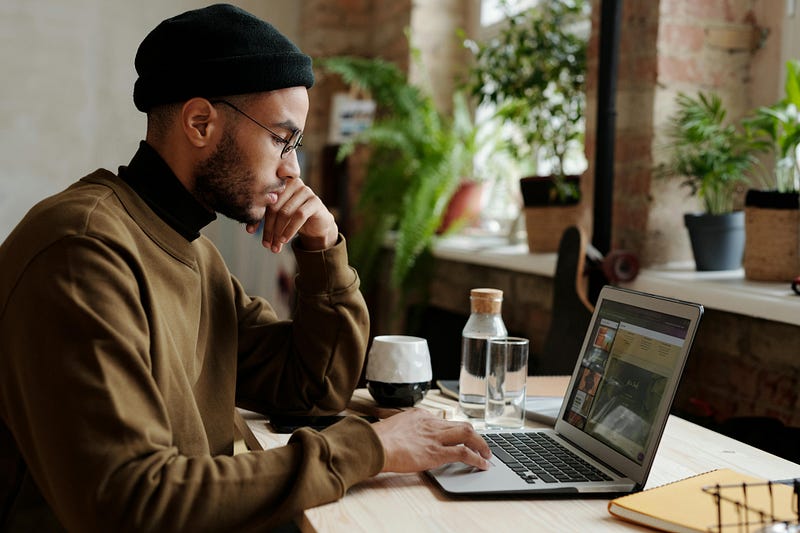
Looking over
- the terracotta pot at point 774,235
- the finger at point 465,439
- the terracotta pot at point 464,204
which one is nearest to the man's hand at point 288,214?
the finger at point 465,439

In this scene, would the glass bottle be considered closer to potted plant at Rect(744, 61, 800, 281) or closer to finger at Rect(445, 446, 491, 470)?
finger at Rect(445, 446, 491, 470)

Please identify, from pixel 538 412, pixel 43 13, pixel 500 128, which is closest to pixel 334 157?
pixel 500 128

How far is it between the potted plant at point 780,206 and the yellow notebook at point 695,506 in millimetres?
1042

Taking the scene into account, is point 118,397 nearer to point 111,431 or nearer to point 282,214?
point 111,431

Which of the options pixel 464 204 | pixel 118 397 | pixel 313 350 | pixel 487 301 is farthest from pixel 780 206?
pixel 464 204

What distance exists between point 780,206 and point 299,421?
1245 mm

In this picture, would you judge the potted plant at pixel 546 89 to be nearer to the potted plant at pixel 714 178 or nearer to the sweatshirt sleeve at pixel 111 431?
the potted plant at pixel 714 178

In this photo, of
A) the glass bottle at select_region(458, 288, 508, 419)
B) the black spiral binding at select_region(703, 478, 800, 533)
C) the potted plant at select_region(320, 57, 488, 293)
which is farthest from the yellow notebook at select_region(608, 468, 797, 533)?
the potted plant at select_region(320, 57, 488, 293)

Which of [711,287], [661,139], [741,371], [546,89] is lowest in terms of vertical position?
[741,371]

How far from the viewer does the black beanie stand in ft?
4.01

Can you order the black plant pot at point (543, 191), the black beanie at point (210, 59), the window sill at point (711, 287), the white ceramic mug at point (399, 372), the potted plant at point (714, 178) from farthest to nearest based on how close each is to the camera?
the black plant pot at point (543, 191), the potted plant at point (714, 178), the window sill at point (711, 287), the white ceramic mug at point (399, 372), the black beanie at point (210, 59)

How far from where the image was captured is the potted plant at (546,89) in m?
2.75

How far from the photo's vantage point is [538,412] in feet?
4.83

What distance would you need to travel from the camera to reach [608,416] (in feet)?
4.04
